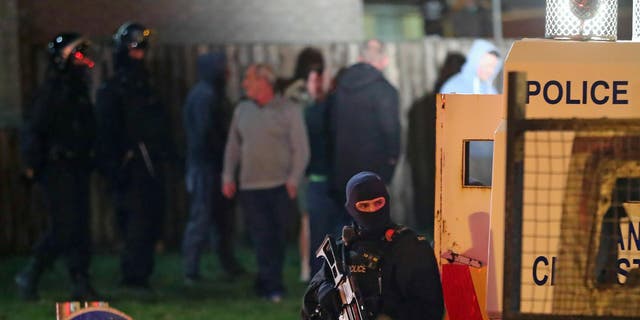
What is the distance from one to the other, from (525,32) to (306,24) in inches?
187

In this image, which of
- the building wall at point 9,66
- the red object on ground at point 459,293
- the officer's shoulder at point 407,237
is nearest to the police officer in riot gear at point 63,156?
the building wall at point 9,66

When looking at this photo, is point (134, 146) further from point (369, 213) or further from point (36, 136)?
point (369, 213)

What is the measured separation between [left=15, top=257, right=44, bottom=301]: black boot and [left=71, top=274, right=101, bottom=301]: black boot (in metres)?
0.28

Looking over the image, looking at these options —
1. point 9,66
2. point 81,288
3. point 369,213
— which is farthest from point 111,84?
point 369,213

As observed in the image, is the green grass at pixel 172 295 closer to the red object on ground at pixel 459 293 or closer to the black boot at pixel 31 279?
the black boot at pixel 31 279

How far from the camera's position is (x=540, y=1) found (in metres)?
18.9

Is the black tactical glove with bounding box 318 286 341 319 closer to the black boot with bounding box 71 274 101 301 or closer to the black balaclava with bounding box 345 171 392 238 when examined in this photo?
the black balaclava with bounding box 345 171 392 238

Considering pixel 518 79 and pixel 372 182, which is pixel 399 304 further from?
pixel 518 79

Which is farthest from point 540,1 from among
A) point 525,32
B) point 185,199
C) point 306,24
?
point 185,199

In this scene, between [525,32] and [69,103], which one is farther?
[525,32]

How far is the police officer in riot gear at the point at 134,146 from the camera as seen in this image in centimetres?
1037

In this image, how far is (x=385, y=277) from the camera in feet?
19.0

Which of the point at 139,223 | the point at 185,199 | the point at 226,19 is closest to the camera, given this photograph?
the point at 139,223

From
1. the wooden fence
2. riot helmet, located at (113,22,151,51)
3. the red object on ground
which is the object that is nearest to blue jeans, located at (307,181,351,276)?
riot helmet, located at (113,22,151,51)
